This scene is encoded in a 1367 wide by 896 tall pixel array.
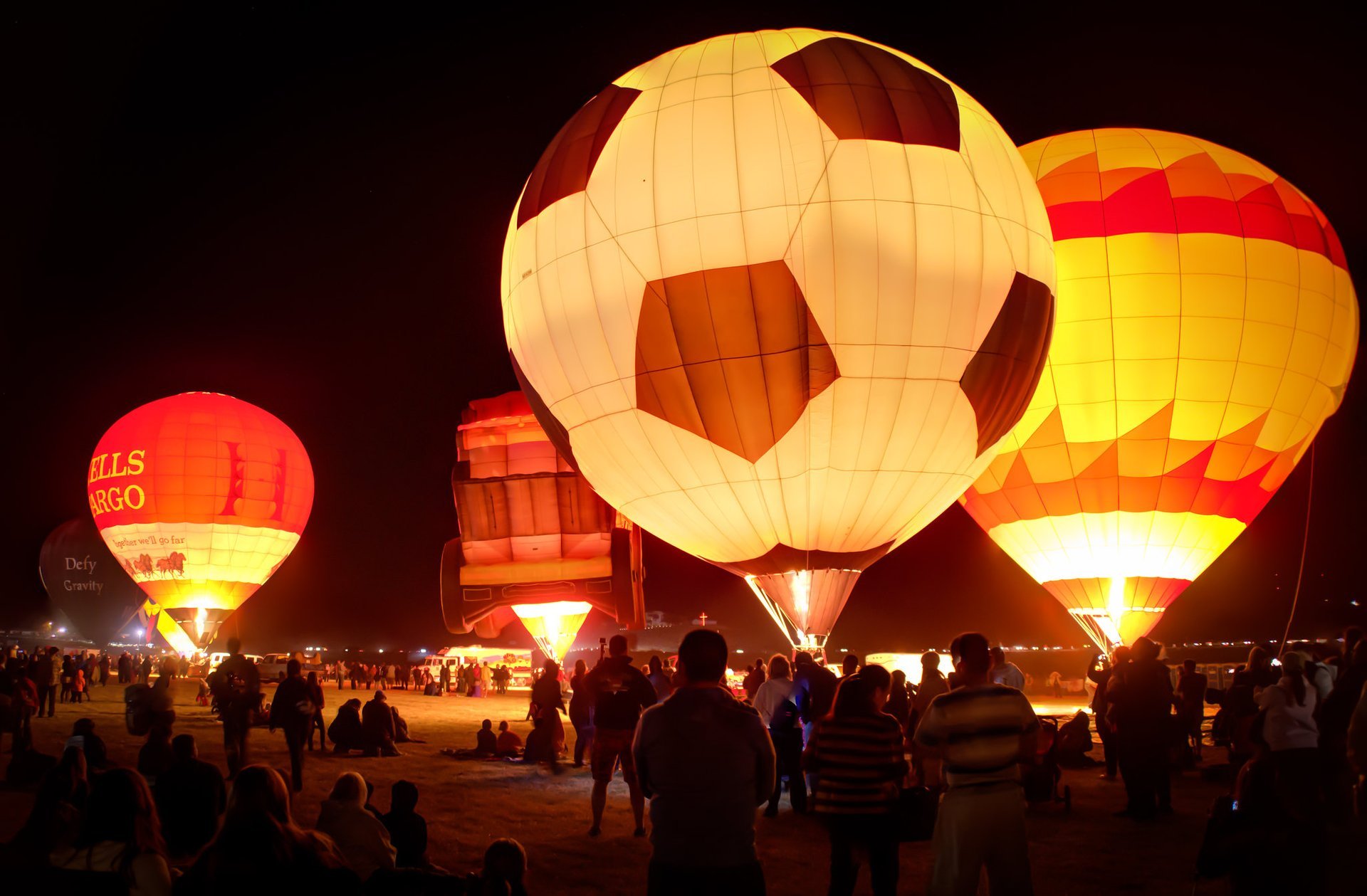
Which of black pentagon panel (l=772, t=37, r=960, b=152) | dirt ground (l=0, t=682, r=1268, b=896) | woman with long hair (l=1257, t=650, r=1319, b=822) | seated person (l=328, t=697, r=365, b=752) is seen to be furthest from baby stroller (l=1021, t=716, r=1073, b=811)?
seated person (l=328, t=697, r=365, b=752)

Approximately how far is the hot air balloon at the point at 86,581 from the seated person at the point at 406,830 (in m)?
51.5

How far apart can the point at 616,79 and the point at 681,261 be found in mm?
2847

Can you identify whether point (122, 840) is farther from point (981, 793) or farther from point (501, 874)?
point (981, 793)

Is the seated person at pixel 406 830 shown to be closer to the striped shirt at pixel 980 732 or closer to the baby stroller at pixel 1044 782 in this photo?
the striped shirt at pixel 980 732

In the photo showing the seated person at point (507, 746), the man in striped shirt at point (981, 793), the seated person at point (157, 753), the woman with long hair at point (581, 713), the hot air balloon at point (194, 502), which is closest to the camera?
the man in striped shirt at point (981, 793)

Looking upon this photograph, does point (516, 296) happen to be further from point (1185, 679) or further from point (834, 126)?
point (1185, 679)

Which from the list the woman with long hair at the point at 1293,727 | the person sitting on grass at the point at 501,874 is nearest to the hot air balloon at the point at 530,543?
the woman with long hair at the point at 1293,727

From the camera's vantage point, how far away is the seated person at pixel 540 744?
11.5 metres

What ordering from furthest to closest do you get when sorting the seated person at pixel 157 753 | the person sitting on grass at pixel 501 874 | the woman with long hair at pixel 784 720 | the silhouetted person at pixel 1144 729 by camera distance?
the woman with long hair at pixel 784 720, the silhouetted person at pixel 1144 729, the seated person at pixel 157 753, the person sitting on grass at pixel 501 874

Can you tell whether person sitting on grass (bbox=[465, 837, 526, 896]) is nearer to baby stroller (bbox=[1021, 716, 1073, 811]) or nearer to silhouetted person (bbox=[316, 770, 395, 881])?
silhouetted person (bbox=[316, 770, 395, 881])

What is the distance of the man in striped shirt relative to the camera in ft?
13.3

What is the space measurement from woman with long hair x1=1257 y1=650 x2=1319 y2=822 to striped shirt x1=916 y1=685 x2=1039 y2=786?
→ 2.93 meters

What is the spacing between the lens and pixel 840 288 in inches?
397

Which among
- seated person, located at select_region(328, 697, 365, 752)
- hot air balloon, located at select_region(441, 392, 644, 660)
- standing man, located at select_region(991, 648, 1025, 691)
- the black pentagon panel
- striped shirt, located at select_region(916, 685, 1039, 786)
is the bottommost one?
seated person, located at select_region(328, 697, 365, 752)
